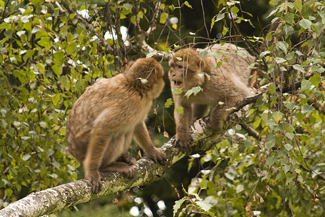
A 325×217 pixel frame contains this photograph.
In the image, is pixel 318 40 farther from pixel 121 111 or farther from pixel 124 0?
pixel 124 0

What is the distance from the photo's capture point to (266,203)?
496 cm

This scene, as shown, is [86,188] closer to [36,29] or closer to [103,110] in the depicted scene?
[103,110]

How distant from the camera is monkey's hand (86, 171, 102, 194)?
297 centimetres

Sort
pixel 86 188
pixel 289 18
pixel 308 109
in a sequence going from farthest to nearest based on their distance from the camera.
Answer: pixel 86 188 → pixel 308 109 → pixel 289 18

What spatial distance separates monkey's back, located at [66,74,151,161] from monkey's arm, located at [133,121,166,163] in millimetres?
336

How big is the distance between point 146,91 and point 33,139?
149 cm

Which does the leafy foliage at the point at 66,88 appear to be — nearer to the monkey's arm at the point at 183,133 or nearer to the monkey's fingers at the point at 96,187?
the monkey's arm at the point at 183,133

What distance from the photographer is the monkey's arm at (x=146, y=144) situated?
147 inches

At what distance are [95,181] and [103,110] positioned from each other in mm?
720

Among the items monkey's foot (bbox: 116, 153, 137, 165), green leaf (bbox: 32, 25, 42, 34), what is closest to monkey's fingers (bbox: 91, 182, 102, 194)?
monkey's foot (bbox: 116, 153, 137, 165)

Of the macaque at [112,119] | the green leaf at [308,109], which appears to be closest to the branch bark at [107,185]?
the macaque at [112,119]

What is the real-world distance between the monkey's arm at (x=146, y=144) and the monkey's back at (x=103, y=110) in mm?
336

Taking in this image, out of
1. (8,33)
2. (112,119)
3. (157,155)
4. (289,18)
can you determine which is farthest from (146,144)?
(289,18)

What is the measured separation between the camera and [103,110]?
3375 mm
